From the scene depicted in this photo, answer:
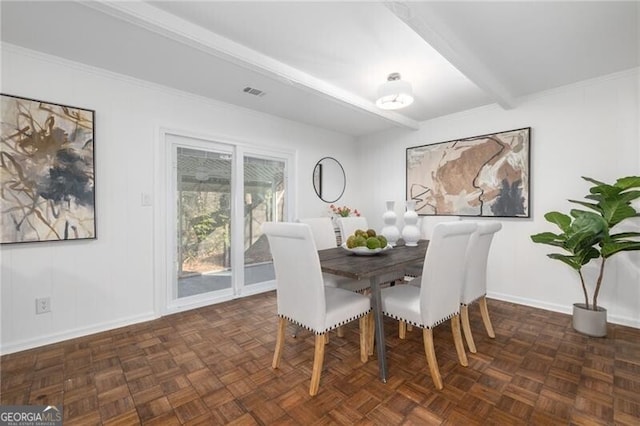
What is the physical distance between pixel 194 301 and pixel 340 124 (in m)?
3.02

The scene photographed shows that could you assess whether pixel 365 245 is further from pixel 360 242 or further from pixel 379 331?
pixel 379 331

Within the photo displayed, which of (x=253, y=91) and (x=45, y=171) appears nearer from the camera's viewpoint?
(x=45, y=171)

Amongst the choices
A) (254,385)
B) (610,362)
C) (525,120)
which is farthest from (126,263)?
(525,120)

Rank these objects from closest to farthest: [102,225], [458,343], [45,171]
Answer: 1. [458,343]
2. [45,171]
3. [102,225]

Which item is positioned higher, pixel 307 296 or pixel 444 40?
pixel 444 40

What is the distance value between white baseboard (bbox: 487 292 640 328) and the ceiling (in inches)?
85.1

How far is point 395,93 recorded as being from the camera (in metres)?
2.26

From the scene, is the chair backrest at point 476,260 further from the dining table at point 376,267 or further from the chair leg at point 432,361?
the chair leg at point 432,361

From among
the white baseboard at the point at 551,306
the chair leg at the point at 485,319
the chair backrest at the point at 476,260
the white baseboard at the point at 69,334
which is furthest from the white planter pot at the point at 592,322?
the white baseboard at the point at 69,334

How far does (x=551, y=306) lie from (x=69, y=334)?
4511mm

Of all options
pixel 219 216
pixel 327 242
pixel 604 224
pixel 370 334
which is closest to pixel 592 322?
pixel 604 224

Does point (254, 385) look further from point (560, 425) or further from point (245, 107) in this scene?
point (245, 107)

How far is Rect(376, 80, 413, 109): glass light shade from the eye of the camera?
2.25 metres

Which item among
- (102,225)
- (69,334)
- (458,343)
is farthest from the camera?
(102,225)
